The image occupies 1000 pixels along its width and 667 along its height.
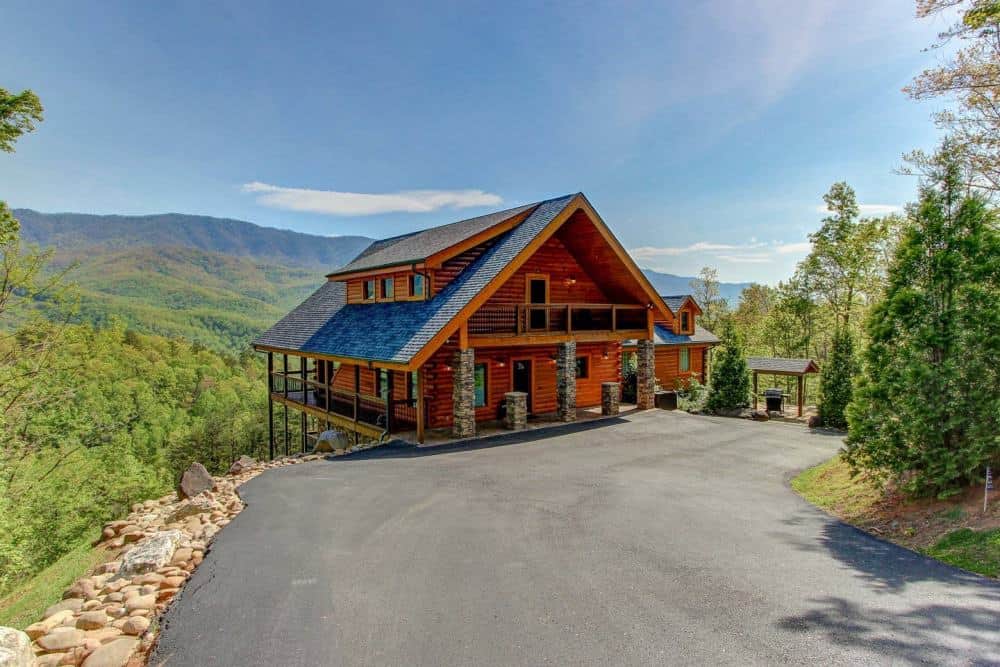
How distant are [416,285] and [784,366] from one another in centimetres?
1480

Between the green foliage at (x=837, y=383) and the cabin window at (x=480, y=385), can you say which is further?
the green foliage at (x=837, y=383)

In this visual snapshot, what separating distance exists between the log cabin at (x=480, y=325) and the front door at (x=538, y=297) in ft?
0.13

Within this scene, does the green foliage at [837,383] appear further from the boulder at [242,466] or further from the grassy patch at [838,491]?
the boulder at [242,466]

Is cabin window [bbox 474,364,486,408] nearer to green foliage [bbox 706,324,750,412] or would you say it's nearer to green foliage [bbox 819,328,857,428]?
green foliage [bbox 706,324,750,412]

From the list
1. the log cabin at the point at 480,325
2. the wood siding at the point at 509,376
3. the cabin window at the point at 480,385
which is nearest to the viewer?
the log cabin at the point at 480,325

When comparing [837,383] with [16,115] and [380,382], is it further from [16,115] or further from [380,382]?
[16,115]

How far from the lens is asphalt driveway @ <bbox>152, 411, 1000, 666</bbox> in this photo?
163 inches

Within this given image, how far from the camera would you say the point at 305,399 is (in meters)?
19.0

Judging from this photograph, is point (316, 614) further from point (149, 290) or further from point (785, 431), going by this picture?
point (149, 290)

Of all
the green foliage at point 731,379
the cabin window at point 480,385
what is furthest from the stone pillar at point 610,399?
the green foliage at point 731,379

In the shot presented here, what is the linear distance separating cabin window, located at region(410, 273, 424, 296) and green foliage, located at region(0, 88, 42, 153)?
9.36m

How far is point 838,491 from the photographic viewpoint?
30.2ft

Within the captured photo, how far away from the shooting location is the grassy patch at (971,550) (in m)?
5.78

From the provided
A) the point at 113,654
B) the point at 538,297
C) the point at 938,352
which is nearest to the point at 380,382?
the point at 538,297
